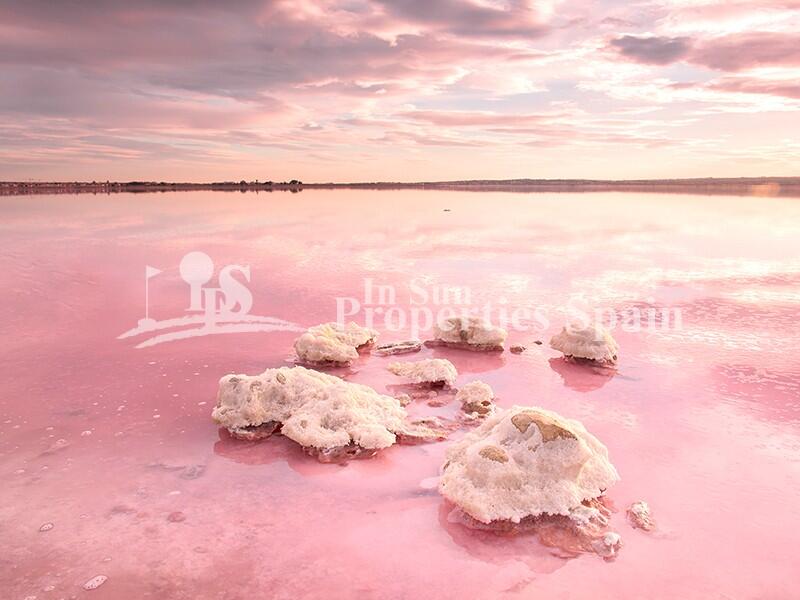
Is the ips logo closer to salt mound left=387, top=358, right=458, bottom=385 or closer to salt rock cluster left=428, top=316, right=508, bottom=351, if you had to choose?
salt rock cluster left=428, top=316, right=508, bottom=351

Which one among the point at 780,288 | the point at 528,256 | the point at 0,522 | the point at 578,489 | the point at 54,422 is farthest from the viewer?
the point at 528,256

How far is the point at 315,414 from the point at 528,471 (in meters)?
2.63

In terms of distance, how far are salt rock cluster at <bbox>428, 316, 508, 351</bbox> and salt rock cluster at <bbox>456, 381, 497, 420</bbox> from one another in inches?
88.8

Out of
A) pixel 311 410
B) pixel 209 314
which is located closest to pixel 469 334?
pixel 311 410

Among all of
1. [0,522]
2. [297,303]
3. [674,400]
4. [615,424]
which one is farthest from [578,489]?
[297,303]

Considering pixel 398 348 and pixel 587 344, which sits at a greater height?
pixel 587 344

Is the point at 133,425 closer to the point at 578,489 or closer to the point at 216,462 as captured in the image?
the point at 216,462

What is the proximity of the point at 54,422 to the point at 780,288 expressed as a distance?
57.1 feet

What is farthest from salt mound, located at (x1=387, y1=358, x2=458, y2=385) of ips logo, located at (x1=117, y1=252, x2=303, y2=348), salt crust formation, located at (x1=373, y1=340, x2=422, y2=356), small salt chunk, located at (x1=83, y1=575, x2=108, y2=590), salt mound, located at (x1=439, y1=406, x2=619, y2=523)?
small salt chunk, located at (x1=83, y1=575, x2=108, y2=590)

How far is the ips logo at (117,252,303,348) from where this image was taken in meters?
11.0

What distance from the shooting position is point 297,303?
533 inches

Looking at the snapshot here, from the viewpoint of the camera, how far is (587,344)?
9.34 meters

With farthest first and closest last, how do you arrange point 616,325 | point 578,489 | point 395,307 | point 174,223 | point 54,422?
point 174,223, point 395,307, point 616,325, point 54,422, point 578,489

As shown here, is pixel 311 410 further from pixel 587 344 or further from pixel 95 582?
pixel 587 344
